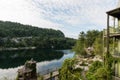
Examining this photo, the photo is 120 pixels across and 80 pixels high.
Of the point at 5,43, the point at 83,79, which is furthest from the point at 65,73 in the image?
the point at 5,43

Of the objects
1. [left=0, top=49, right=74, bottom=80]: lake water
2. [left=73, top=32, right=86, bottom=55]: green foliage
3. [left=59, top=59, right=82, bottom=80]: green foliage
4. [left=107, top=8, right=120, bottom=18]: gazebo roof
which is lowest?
[left=0, top=49, right=74, bottom=80]: lake water

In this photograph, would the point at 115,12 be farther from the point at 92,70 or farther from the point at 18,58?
the point at 18,58

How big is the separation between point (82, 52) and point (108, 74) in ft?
145

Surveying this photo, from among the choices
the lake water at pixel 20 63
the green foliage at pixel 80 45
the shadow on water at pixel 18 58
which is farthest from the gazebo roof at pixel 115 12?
the green foliage at pixel 80 45

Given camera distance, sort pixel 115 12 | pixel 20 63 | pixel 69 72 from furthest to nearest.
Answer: pixel 20 63 < pixel 69 72 < pixel 115 12

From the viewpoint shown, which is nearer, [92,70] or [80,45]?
[92,70]

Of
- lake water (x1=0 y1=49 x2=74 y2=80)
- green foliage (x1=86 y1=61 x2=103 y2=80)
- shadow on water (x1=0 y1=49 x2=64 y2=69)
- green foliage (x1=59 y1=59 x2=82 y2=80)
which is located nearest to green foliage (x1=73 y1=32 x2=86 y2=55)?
lake water (x1=0 y1=49 x2=74 y2=80)

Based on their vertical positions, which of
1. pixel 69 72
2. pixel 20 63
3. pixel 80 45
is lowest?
pixel 20 63

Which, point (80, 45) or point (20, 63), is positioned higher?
point (80, 45)

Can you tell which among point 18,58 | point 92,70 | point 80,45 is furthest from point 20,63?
point 92,70

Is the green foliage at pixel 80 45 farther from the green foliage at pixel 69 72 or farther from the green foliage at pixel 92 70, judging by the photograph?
the green foliage at pixel 69 72

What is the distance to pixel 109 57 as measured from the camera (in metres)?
17.2

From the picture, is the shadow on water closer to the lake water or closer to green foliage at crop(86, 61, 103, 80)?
the lake water

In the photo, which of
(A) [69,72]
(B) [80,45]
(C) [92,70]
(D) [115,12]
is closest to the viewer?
(D) [115,12]
